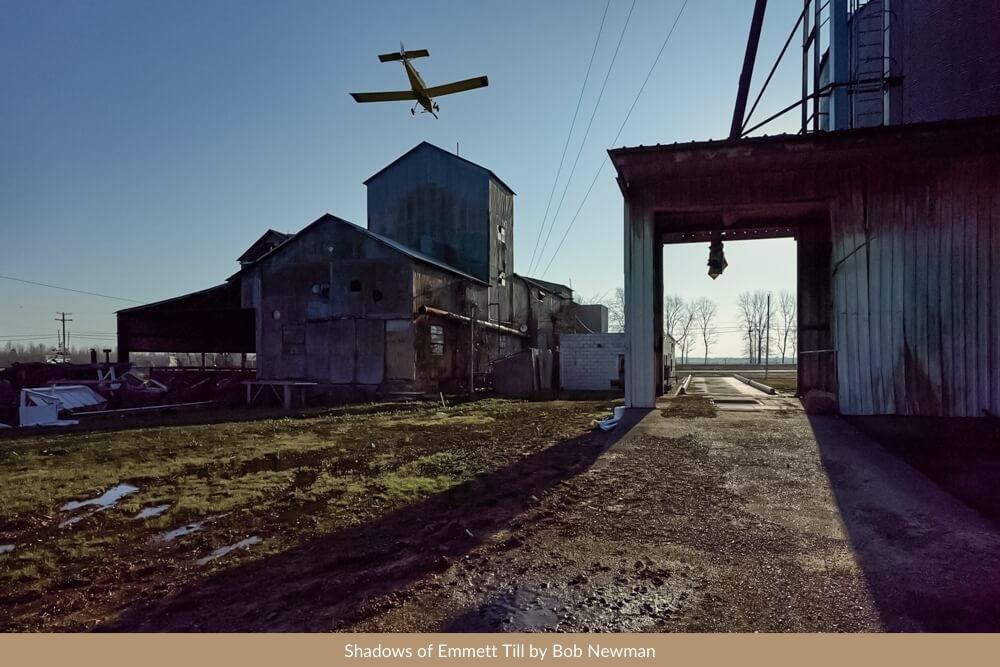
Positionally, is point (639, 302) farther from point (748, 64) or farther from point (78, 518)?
point (78, 518)

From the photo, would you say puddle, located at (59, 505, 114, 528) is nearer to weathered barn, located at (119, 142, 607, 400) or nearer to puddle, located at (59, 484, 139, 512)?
puddle, located at (59, 484, 139, 512)

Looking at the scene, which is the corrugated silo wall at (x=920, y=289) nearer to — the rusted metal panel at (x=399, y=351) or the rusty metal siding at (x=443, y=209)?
the rusted metal panel at (x=399, y=351)

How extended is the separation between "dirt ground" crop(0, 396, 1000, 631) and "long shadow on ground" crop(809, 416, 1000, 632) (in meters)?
0.02

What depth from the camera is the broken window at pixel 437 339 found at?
1980 centimetres

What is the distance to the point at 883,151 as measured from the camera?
25.5 feet

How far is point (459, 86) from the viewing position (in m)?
19.4

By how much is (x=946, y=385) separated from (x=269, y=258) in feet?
73.1

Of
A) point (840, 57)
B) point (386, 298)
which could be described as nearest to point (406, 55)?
point (386, 298)

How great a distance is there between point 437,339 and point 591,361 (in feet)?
24.2

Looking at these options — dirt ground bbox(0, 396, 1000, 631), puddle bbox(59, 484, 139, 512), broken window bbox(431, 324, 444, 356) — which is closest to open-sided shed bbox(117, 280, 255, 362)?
broken window bbox(431, 324, 444, 356)

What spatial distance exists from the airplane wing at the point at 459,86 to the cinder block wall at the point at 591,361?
11844 mm

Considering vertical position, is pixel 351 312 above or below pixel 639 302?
above

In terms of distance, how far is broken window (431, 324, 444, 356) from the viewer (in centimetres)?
1980

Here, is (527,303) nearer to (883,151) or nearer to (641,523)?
(883,151)
